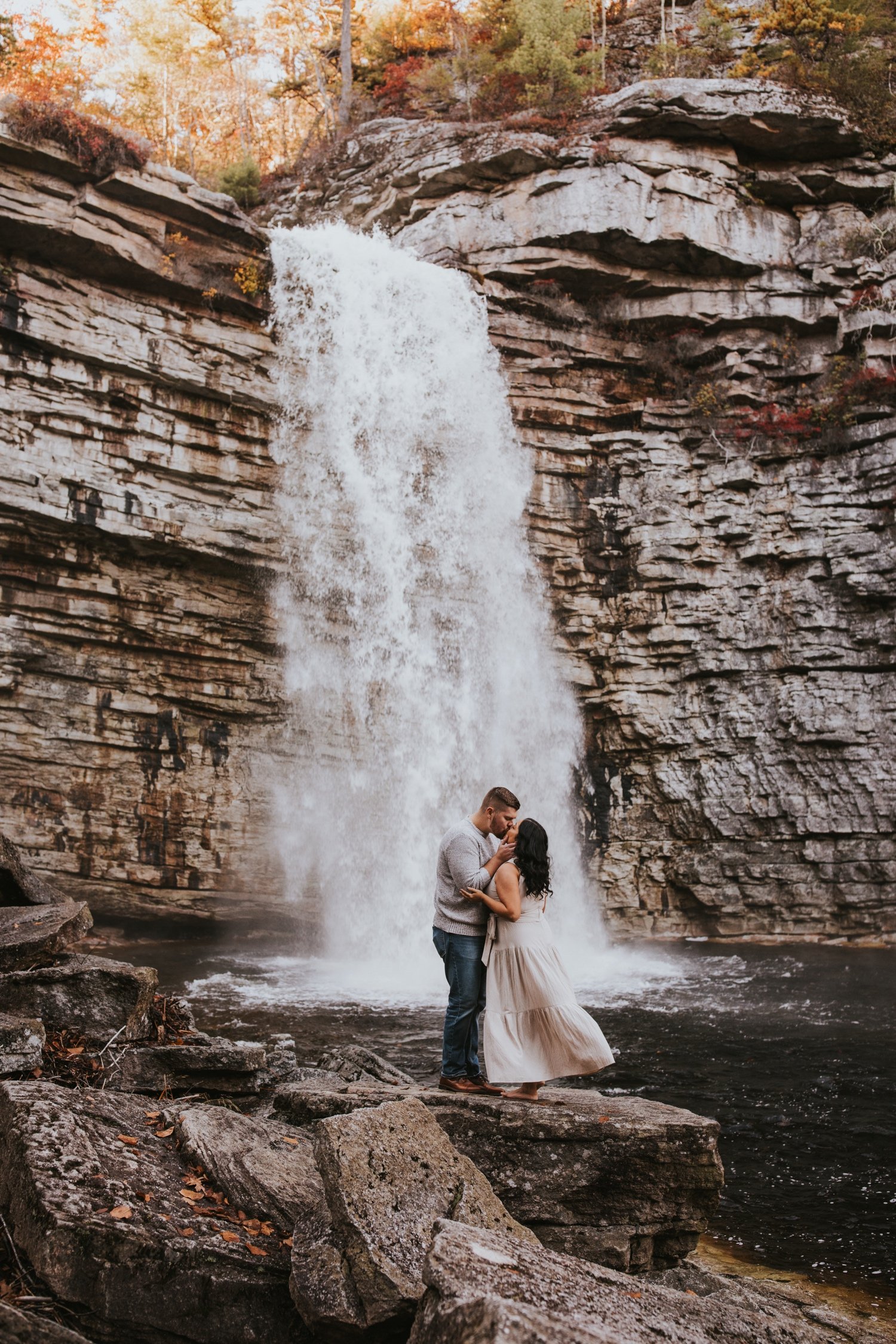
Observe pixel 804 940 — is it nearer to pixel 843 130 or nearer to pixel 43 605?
pixel 43 605

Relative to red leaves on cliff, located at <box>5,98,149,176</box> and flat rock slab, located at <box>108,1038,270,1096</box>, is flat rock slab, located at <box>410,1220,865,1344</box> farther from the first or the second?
red leaves on cliff, located at <box>5,98,149,176</box>

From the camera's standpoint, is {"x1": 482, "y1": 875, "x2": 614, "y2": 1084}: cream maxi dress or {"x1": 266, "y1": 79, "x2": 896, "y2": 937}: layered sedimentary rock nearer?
{"x1": 482, "y1": 875, "x2": 614, "y2": 1084}: cream maxi dress

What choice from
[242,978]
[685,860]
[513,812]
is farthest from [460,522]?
[513,812]

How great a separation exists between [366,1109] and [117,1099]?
4.47 feet

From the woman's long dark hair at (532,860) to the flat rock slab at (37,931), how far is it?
3309mm

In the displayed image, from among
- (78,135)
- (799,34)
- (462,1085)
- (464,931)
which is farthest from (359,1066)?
(799,34)

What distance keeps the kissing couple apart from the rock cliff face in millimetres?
12375

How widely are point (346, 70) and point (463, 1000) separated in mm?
29844

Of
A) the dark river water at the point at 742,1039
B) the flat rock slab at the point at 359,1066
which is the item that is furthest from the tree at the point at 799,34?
the flat rock slab at the point at 359,1066

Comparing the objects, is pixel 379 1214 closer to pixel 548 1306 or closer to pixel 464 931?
pixel 548 1306

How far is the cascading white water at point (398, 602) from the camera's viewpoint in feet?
58.2

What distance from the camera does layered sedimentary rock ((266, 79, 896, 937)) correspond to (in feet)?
58.3

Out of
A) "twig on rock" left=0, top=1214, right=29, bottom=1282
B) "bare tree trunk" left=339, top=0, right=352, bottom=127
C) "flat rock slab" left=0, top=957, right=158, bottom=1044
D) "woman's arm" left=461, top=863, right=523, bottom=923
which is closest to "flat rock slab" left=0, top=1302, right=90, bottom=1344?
"twig on rock" left=0, top=1214, right=29, bottom=1282

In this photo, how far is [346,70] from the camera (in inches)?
1087
